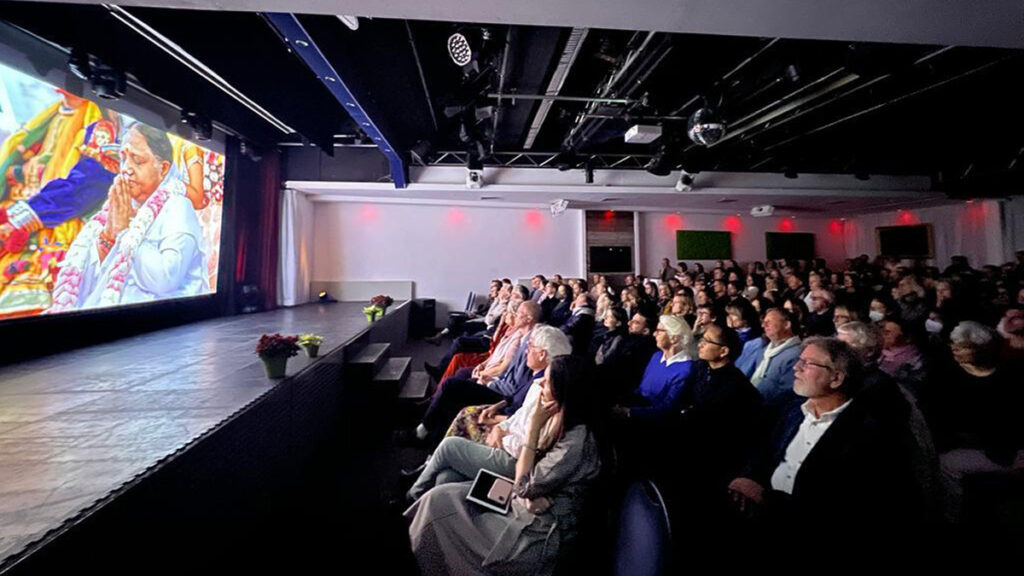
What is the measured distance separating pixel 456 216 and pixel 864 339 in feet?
27.4

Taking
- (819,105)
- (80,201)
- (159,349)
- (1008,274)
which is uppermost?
(819,105)

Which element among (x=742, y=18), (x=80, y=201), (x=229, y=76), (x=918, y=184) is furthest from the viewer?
(x=918, y=184)

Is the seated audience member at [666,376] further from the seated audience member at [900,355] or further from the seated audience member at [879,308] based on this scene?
the seated audience member at [879,308]

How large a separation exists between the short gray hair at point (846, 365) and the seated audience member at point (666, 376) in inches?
34.5

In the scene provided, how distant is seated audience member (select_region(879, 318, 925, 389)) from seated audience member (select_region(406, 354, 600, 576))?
7.95 ft

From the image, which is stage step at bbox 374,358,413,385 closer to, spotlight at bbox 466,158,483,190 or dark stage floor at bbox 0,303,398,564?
dark stage floor at bbox 0,303,398,564

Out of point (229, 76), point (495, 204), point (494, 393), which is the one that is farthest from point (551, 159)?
point (494, 393)

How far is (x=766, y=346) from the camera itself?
9.96 ft

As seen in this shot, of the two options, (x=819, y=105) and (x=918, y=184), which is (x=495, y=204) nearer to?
(x=819, y=105)

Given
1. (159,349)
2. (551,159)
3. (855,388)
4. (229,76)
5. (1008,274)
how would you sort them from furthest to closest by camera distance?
(551,159) < (1008,274) < (229,76) < (159,349) < (855,388)

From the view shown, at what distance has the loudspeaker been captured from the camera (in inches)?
337

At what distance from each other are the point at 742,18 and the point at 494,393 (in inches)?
114

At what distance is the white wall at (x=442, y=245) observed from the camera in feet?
30.2

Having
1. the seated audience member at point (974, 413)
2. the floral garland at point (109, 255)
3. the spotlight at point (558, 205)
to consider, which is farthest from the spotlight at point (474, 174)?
the seated audience member at point (974, 413)
